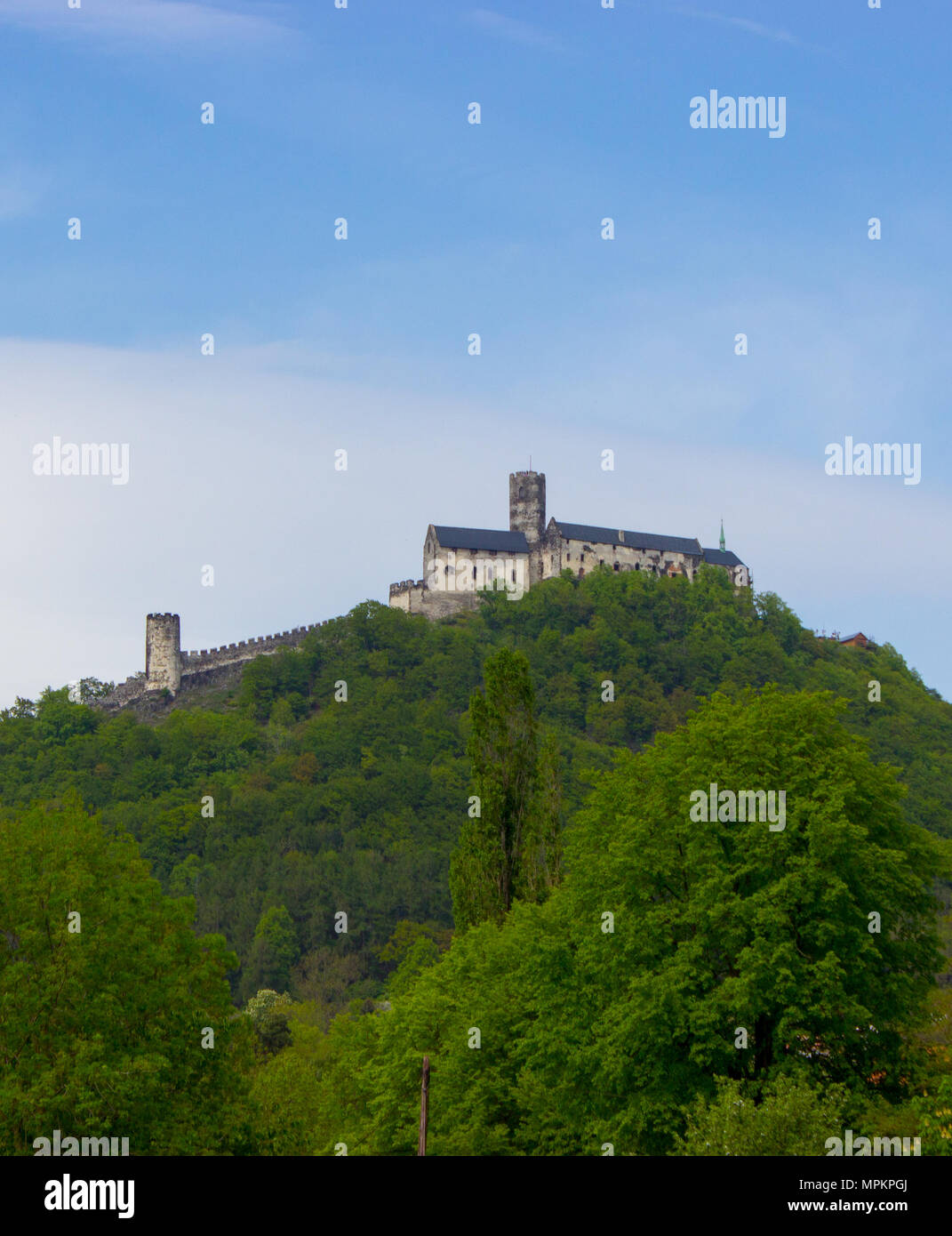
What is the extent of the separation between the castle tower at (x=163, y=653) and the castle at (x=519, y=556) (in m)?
19.2

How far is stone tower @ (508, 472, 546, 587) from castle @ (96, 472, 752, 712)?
8 cm

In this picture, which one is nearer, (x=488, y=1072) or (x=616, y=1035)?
(x=616, y=1035)

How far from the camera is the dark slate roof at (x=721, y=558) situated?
6348 inches

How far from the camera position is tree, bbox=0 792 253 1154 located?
100ft

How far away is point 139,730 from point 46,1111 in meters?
107

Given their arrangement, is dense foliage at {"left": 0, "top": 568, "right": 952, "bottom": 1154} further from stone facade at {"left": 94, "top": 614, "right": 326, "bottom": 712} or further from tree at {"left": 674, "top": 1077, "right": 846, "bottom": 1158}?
stone facade at {"left": 94, "top": 614, "right": 326, "bottom": 712}

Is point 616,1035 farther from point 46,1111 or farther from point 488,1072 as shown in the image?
point 46,1111

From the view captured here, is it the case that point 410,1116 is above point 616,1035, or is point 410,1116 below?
below

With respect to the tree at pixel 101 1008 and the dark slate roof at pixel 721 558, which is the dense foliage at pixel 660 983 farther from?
the dark slate roof at pixel 721 558

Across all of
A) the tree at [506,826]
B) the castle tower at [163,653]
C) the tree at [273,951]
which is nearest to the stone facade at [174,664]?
the castle tower at [163,653]

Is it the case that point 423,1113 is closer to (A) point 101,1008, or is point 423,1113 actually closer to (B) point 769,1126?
(A) point 101,1008

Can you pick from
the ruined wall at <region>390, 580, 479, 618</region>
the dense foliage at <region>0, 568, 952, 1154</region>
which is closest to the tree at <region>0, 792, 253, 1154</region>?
the dense foliage at <region>0, 568, 952, 1154</region>
